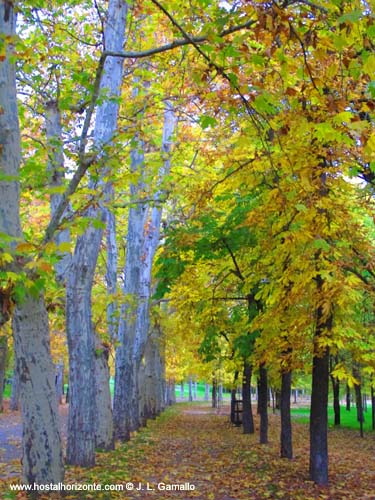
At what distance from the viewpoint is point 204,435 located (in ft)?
62.6

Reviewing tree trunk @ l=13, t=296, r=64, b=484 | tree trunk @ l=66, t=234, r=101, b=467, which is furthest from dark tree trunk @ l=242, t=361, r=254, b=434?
tree trunk @ l=13, t=296, r=64, b=484

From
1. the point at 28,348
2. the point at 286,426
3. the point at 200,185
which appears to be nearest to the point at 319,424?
the point at 286,426

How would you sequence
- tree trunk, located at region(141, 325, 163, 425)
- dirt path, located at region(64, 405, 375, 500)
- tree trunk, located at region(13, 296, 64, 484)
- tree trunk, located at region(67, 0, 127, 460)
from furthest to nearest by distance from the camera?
1. tree trunk, located at region(141, 325, 163, 425)
2. tree trunk, located at region(67, 0, 127, 460)
3. dirt path, located at region(64, 405, 375, 500)
4. tree trunk, located at region(13, 296, 64, 484)

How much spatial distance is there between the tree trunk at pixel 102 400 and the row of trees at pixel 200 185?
4cm

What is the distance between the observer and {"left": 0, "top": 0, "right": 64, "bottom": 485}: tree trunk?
216 inches

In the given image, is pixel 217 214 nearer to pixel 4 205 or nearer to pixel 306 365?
pixel 306 365

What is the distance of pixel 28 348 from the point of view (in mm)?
5785

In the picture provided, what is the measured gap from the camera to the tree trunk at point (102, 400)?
440 inches

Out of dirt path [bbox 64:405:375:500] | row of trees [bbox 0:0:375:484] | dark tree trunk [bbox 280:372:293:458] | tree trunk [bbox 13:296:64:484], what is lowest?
dirt path [bbox 64:405:375:500]

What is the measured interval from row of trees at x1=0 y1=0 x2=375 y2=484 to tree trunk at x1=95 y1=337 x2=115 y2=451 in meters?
0.04

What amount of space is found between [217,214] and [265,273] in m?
2.71

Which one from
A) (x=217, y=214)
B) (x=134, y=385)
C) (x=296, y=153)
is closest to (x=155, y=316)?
(x=134, y=385)

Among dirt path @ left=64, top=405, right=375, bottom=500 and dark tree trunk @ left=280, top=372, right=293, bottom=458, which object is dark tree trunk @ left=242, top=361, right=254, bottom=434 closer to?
dirt path @ left=64, top=405, right=375, bottom=500

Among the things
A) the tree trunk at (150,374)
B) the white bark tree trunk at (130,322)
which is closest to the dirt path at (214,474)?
the white bark tree trunk at (130,322)
